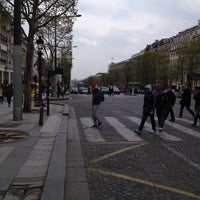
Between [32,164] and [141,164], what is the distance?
2140mm

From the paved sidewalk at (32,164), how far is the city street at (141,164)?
0.56 meters

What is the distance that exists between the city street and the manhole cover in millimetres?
1734

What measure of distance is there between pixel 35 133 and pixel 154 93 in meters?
4.15

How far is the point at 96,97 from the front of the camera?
1656 centimetres

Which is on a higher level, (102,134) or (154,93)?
(154,93)

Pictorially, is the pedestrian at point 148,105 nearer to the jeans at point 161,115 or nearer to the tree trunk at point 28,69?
the jeans at point 161,115

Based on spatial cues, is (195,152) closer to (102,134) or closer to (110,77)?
(102,134)

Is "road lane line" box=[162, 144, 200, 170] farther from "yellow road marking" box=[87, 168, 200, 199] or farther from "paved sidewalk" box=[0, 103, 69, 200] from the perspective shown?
"paved sidewalk" box=[0, 103, 69, 200]

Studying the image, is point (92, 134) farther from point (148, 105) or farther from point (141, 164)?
point (141, 164)

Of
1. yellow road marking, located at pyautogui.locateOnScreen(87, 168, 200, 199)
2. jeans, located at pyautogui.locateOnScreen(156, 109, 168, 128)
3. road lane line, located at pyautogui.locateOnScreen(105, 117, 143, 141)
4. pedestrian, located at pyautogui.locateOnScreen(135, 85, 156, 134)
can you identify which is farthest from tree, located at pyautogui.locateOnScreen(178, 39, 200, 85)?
yellow road marking, located at pyautogui.locateOnScreen(87, 168, 200, 199)

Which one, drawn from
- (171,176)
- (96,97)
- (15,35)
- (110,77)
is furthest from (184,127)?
(110,77)

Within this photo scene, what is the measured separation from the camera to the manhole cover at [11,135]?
12106 millimetres

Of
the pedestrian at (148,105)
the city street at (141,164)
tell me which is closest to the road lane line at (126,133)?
the city street at (141,164)

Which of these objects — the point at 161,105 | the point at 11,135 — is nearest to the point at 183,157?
the point at 11,135
